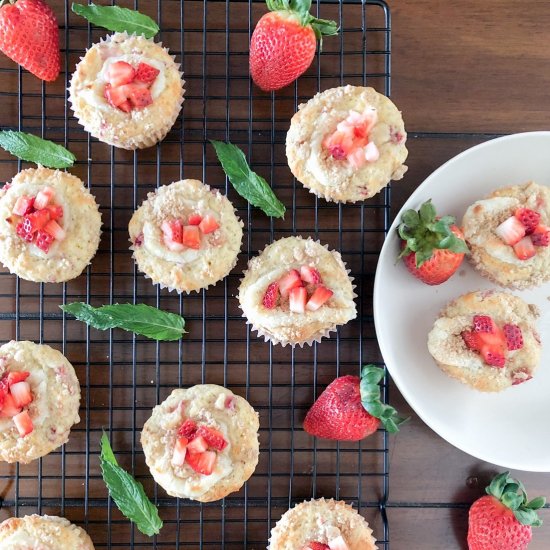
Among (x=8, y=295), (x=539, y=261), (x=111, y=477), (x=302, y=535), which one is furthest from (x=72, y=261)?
(x=539, y=261)

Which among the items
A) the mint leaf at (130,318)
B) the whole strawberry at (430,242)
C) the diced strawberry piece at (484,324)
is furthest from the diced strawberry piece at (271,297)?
the diced strawberry piece at (484,324)

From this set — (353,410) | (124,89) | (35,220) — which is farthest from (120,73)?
(353,410)

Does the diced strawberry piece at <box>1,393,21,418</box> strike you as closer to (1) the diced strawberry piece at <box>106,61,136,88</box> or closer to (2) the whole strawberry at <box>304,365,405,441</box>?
(2) the whole strawberry at <box>304,365,405,441</box>

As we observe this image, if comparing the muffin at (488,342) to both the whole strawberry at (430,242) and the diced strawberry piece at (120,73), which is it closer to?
the whole strawberry at (430,242)

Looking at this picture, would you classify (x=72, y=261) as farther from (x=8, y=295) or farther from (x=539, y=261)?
(x=539, y=261)

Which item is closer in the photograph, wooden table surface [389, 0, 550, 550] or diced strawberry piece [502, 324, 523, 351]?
diced strawberry piece [502, 324, 523, 351]

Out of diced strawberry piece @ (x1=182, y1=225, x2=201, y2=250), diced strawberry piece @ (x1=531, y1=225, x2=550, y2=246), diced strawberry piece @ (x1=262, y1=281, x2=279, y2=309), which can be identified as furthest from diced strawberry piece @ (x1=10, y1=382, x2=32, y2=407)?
diced strawberry piece @ (x1=531, y1=225, x2=550, y2=246)

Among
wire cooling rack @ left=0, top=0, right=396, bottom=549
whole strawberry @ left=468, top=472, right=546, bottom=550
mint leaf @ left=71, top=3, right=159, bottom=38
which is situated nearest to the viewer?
mint leaf @ left=71, top=3, right=159, bottom=38
